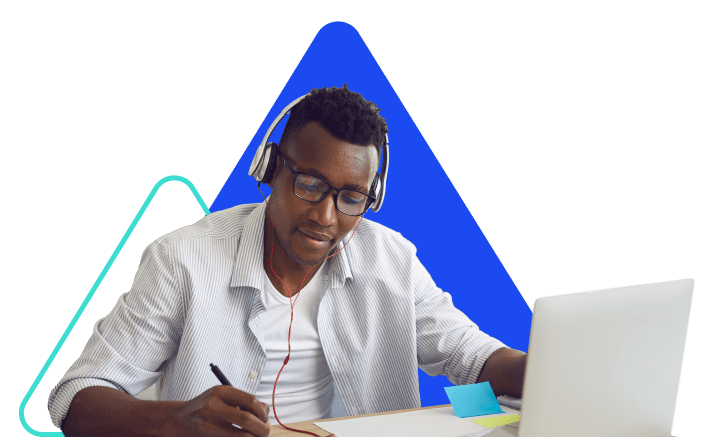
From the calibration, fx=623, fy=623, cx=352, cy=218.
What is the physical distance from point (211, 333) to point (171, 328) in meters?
0.13

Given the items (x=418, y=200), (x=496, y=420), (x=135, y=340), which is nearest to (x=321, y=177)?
(x=135, y=340)

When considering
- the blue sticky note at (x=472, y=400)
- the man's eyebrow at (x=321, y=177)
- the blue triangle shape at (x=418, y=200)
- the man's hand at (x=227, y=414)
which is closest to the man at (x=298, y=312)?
the man's eyebrow at (x=321, y=177)

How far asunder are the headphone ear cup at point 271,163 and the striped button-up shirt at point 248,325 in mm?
173

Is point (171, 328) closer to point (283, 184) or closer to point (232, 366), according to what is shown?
point (232, 366)

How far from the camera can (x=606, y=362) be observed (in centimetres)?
154

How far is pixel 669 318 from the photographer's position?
1642 mm

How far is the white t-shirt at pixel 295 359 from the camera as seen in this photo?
6.97ft

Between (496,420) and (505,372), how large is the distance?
0.28 m

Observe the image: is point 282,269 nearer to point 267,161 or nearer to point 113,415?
point 267,161

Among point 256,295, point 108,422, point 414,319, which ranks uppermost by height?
point 414,319

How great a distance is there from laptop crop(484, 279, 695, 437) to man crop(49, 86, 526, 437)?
40cm

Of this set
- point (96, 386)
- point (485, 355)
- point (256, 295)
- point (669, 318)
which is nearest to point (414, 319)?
point (485, 355)

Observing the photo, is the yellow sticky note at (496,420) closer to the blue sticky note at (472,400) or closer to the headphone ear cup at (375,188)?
the blue sticky note at (472,400)

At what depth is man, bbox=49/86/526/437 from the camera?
6.33ft
